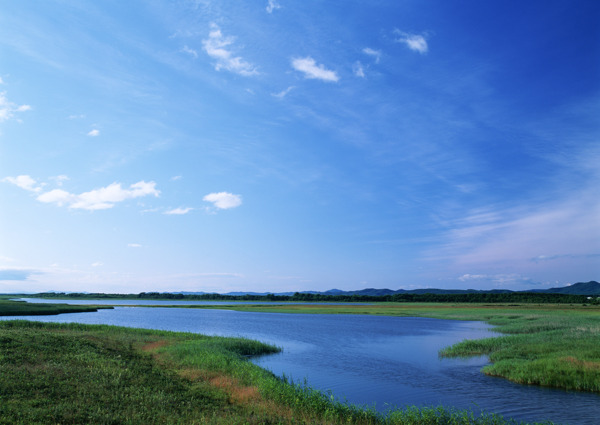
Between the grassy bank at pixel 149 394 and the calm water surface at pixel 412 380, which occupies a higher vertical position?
the grassy bank at pixel 149 394

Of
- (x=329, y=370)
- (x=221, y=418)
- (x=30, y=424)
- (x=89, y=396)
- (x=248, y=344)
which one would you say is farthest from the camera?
(x=248, y=344)

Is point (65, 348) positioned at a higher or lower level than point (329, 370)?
higher

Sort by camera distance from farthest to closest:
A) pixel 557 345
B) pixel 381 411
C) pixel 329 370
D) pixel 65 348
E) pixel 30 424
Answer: pixel 557 345 → pixel 329 370 → pixel 65 348 → pixel 381 411 → pixel 30 424

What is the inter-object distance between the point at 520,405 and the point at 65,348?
85.7ft

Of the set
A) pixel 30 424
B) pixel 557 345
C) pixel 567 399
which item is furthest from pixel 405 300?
pixel 30 424

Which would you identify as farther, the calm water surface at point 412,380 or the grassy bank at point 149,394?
the calm water surface at point 412,380

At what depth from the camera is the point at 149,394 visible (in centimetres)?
1686

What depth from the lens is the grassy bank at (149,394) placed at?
45.6 feet

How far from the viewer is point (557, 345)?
30625mm

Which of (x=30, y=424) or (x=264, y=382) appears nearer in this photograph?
(x=30, y=424)

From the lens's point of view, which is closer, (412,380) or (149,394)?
(149,394)

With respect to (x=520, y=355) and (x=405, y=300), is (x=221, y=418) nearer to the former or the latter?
(x=520, y=355)

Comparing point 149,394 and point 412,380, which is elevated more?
point 149,394

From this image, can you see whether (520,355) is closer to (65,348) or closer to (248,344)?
(248,344)
